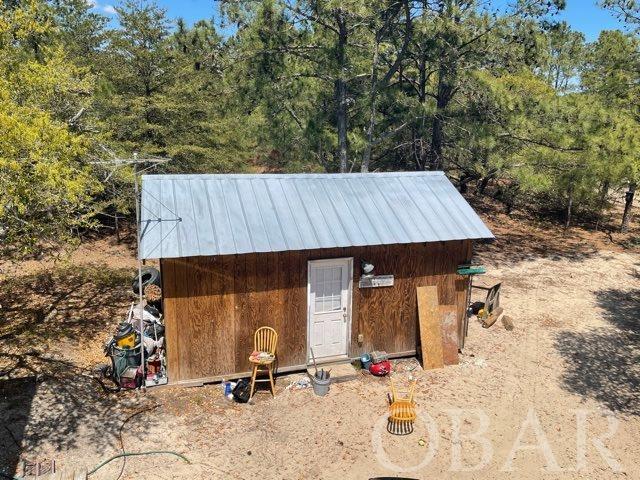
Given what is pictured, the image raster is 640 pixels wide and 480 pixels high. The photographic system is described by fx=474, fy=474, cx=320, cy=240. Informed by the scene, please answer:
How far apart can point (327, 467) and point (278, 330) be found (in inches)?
112

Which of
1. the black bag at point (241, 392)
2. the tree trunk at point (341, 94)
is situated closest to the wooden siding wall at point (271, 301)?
the black bag at point (241, 392)

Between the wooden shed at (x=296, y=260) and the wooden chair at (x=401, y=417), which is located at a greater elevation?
the wooden shed at (x=296, y=260)

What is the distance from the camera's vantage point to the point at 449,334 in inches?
403

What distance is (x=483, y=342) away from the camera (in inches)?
449

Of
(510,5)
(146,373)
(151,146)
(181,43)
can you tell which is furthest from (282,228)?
(181,43)

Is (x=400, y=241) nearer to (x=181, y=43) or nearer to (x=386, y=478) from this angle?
(x=386, y=478)

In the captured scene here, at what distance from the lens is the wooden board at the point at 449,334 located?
1020 centimetres

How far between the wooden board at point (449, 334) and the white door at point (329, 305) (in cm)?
211

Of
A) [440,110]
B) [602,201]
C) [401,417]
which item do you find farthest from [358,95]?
[602,201]

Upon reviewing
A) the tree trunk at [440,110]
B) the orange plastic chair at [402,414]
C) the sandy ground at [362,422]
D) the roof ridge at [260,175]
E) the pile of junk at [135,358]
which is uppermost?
the tree trunk at [440,110]

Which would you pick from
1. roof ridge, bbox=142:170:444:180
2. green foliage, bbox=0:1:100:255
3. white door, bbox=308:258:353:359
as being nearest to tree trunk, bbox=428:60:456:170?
roof ridge, bbox=142:170:444:180

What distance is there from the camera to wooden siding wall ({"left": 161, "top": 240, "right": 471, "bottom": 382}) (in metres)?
8.67

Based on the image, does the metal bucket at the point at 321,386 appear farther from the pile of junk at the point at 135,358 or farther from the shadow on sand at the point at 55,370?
the shadow on sand at the point at 55,370

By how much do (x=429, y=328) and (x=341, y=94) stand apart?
29.0 feet
